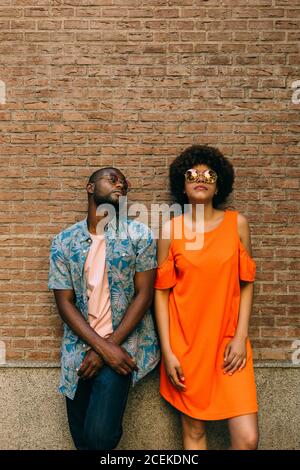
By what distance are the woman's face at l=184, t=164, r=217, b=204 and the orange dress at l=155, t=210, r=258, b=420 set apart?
209mm

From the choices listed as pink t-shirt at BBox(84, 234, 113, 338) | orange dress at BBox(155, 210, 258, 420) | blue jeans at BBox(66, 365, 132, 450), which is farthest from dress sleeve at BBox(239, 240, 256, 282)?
blue jeans at BBox(66, 365, 132, 450)

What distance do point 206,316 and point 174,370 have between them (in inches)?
17.2

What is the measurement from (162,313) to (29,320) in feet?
3.90

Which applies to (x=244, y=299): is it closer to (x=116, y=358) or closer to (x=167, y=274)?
(x=167, y=274)

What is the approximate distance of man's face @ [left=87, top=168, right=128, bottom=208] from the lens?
3627mm

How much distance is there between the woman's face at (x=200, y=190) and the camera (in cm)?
364

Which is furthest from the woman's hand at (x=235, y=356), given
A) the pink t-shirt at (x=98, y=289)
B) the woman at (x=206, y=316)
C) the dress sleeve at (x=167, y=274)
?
the pink t-shirt at (x=98, y=289)

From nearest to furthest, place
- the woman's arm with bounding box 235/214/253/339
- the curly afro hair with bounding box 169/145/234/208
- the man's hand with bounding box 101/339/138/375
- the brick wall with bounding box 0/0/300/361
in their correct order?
the man's hand with bounding box 101/339/138/375 < the woman's arm with bounding box 235/214/253/339 < the curly afro hair with bounding box 169/145/234/208 < the brick wall with bounding box 0/0/300/361

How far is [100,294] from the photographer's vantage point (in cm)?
362

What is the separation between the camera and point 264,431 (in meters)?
4.16

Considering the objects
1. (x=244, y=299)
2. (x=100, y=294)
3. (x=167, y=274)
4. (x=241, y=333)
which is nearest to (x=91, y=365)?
(x=100, y=294)

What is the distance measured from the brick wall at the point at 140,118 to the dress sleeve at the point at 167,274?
0.70 metres

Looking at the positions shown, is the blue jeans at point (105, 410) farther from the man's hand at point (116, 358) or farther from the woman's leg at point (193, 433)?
the woman's leg at point (193, 433)

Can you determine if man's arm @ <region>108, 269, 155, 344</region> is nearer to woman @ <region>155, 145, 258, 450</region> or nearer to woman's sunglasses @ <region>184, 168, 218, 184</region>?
woman @ <region>155, 145, 258, 450</region>
